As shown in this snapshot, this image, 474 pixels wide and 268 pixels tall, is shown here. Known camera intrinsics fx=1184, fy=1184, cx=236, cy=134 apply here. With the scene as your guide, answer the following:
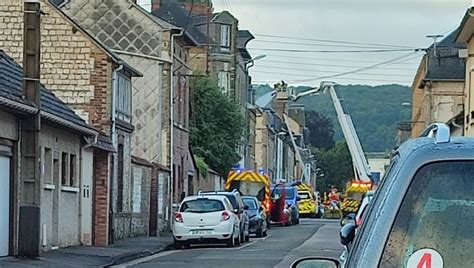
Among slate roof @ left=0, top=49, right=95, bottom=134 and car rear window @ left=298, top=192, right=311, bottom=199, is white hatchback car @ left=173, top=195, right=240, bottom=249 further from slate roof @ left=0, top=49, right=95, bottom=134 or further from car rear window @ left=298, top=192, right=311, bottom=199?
car rear window @ left=298, top=192, right=311, bottom=199

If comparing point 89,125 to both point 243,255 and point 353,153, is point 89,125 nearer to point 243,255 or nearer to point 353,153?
point 243,255

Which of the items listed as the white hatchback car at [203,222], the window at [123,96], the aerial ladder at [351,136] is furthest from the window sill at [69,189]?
the aerial ladder at [351,136]

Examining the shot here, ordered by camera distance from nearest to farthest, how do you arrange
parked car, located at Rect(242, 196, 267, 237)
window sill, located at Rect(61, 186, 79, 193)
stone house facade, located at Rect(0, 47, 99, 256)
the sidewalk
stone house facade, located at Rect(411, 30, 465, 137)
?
the sidewalk → stone house facade, located at Rect(0, 47, 99, 256) → window sill, located at Rect(61, 186, 79, 193) → parked car, located at Rect(242, 196, 267, 237) → stone house facade, located at Rect(411, 30, 465, 137)

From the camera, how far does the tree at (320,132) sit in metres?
144

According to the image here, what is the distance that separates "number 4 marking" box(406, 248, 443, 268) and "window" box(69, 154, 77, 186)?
26352 mm

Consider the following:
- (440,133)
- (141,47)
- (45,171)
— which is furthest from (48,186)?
(440,133)

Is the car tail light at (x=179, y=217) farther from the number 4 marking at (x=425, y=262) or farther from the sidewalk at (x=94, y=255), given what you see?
the number 4 marking at (x=425, y=262)

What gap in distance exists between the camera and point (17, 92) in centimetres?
2473

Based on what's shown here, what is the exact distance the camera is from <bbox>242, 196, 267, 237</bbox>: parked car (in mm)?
41250

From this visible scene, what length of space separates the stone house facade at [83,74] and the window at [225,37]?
1645 inches

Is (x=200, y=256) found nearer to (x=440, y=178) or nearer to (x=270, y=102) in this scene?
(x=440, y=178)

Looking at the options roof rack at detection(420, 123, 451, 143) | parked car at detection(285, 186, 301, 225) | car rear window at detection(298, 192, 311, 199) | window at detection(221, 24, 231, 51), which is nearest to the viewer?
roof rack at detection(420, 123, 451, 143)

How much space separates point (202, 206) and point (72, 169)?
13.9ft

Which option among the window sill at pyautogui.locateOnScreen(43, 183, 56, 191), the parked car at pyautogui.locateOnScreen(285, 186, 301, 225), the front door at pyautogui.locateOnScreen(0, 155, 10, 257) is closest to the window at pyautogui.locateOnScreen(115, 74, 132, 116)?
the window sill at pyautogui.locateOnScreen(43, 183, 56, 191)
